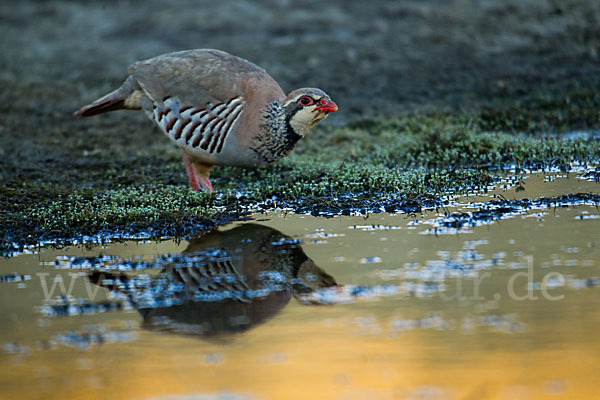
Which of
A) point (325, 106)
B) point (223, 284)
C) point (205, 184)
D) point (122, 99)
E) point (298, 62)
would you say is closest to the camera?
point (223, 284)

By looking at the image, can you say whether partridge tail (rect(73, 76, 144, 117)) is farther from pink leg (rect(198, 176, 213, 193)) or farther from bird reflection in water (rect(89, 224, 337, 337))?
bird reflection in water (rect(89, 224, 337, 337))

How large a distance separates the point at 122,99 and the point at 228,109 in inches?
50.4

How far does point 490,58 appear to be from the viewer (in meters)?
12.8

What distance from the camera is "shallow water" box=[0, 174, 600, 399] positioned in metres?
4.14

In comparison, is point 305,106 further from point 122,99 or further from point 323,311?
point 323,311

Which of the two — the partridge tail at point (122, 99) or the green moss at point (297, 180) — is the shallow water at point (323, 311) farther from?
the partridge tail at point (122, 99)

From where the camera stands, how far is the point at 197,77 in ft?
25.8

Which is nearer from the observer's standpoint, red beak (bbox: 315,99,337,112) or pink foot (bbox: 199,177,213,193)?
red beak (bbox: 315,99,337,112)

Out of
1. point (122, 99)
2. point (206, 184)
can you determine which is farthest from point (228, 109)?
point (122, 99)

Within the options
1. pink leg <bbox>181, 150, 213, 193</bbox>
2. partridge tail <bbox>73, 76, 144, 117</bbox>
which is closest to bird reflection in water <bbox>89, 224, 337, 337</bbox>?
pink leg <bbox>181, 150, 213, 193</bbox>

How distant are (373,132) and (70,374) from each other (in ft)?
21.8

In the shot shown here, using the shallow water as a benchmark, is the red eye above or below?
above

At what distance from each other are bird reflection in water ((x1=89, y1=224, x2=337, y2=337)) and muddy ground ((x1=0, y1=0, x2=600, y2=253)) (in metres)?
2.08

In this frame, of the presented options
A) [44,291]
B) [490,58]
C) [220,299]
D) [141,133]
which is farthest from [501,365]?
[490,58]
